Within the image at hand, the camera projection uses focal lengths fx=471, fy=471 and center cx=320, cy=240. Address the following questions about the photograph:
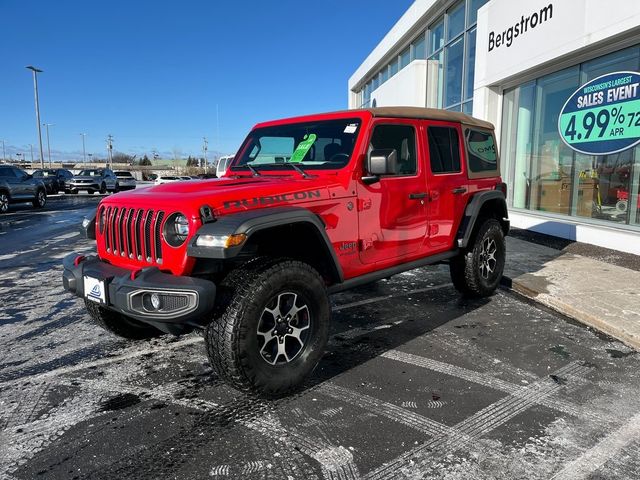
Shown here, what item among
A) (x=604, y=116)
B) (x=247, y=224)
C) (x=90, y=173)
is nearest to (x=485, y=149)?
(x=247, y=224)

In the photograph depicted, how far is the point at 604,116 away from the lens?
861cm

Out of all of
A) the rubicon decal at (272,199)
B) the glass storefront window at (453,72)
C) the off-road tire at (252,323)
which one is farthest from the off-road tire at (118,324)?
the glass storefront window at (453,72)

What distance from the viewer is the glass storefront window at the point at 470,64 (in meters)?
13.5

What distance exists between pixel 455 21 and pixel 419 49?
3955 mm

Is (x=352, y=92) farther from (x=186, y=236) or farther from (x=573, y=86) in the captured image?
(x=186, y=236)

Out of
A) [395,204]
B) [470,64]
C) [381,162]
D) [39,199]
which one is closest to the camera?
[381,162]

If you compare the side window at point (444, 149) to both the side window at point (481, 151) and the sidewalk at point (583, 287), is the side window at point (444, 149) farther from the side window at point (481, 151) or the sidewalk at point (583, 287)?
the sidewalk at point (583, 287)

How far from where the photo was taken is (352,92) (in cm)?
3434

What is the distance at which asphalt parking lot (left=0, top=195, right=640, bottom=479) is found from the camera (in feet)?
7.78

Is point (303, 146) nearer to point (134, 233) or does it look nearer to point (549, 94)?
point (134, 233)

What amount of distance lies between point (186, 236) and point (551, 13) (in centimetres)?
953

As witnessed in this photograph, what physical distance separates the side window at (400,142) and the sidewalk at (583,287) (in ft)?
7.50

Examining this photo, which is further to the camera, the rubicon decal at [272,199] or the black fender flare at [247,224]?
the rubicon decal at [272,199]

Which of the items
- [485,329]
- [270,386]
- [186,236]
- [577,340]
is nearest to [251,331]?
[270,386]
